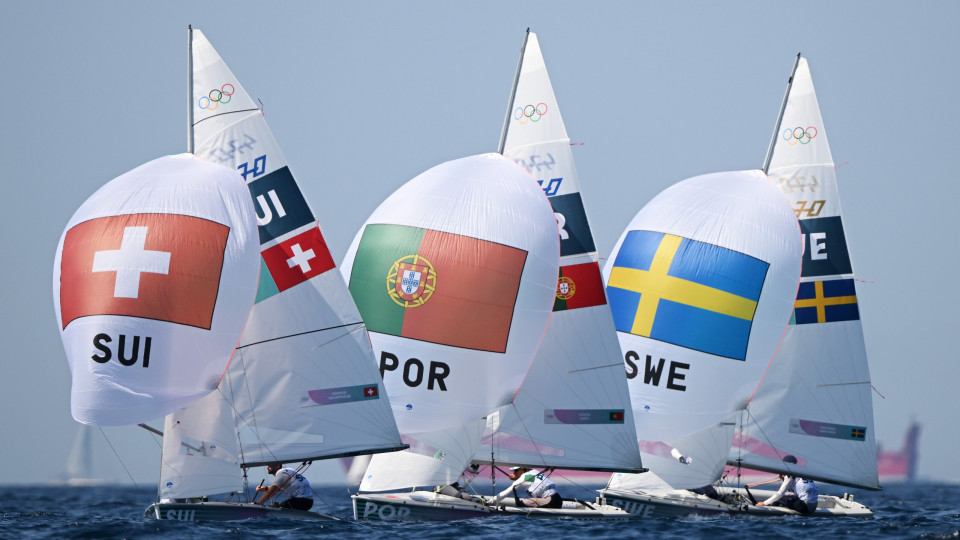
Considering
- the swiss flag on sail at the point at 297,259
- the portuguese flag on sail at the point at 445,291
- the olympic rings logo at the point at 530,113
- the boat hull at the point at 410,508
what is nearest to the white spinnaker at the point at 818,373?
the olympic rings logo at the point at 530,113

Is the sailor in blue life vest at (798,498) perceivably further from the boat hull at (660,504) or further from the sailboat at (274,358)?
the sailboat at (274,358)

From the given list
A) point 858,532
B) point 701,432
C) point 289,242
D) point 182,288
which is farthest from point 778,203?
point 182,288

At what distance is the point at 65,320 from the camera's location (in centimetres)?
1959

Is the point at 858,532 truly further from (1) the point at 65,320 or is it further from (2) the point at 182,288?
(1) the point at 65,320

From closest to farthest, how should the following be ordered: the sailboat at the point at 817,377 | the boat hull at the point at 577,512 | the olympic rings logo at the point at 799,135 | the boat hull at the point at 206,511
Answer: the boat hull at the point at 206,511, the boat hull at the point at 577,512, the sailboat at the point at 817,377, the olympic rings logo at the point at 799,135

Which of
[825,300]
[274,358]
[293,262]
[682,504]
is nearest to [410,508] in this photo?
[274,358]

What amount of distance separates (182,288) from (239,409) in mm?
2328

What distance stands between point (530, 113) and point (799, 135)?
18.6 feet

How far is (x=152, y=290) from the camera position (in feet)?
63.3

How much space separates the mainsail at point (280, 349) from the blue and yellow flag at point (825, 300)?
9.18 m

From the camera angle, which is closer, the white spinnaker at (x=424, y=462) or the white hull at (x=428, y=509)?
the white hull at (x=428, y=509)

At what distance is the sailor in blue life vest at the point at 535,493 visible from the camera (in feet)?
74.3

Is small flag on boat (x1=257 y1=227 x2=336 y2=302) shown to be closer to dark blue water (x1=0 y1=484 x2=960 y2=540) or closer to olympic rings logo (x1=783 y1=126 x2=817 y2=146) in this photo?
dark blue water (x1=0 y1=484 x2=960 y2=540)

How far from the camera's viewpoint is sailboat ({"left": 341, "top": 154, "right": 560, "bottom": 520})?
883 inches
